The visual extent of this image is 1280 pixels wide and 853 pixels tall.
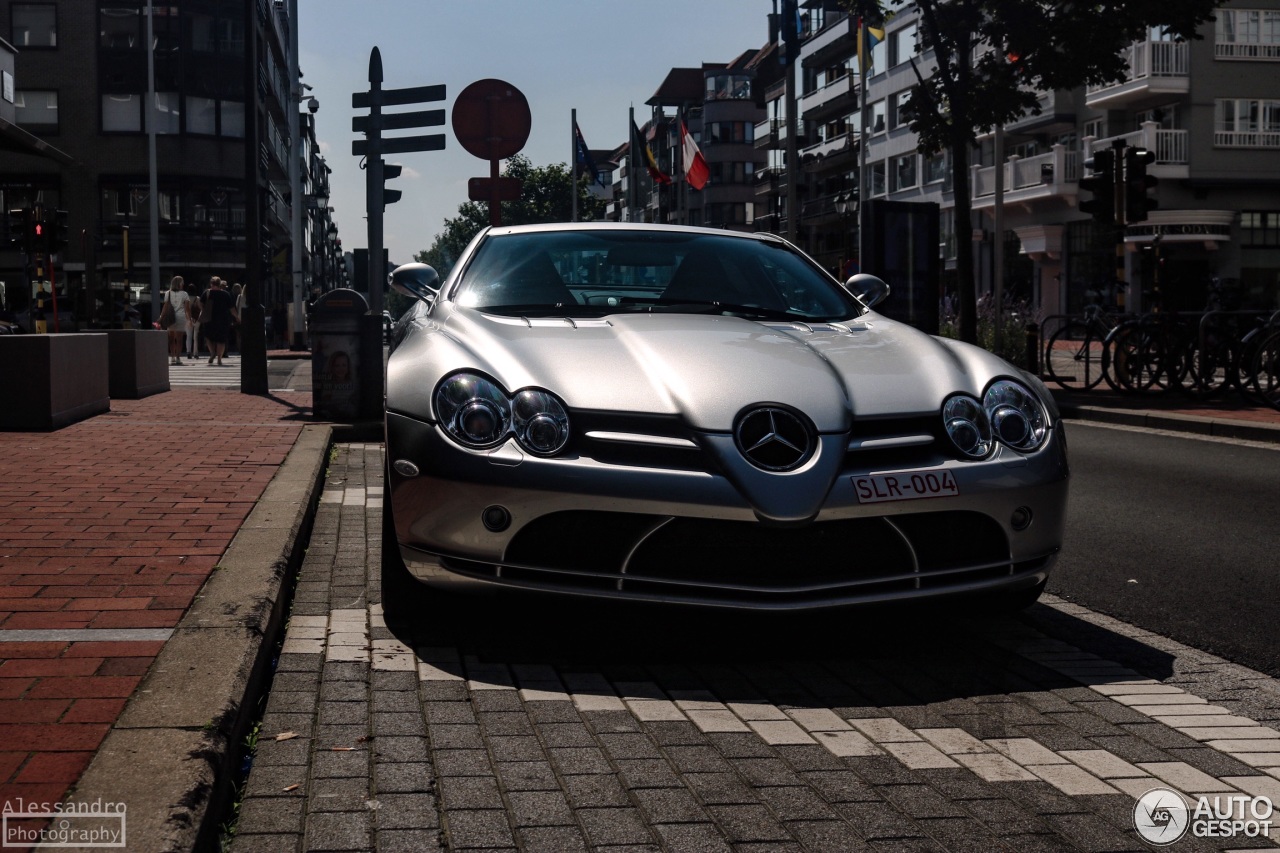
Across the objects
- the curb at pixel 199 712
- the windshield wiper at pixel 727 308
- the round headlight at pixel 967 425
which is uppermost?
the windshield wiper at pixel 727 308

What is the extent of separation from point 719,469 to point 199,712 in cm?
157

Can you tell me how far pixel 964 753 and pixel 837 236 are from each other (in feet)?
246

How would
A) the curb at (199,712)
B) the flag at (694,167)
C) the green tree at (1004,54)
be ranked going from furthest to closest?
the flag at (694,167) < the green tree at (1004,54) < the curb at (199,712)

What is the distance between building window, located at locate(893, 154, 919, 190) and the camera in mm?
59625

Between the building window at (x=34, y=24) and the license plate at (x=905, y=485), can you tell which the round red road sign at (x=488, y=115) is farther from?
the building window at (x=34, y=24)

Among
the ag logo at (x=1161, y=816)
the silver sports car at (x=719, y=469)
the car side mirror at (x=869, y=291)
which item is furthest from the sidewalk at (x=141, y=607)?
the car side mirror at (x=869, y=291)

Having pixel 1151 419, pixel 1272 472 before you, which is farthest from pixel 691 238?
pixel 1151 419

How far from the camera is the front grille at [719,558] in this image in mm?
4191

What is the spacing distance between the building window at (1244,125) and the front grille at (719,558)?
136ft

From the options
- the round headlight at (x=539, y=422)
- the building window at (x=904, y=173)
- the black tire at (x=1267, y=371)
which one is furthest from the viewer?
the building window at (x=904, y=173)

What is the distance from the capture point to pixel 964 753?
11.5ft

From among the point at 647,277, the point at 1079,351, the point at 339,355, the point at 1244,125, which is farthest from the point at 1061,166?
the point at 647,277

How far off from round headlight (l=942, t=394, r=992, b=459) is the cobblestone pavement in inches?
21.2

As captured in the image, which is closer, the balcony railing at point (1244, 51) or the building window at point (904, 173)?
the balcony railing at point (1244, 51)
